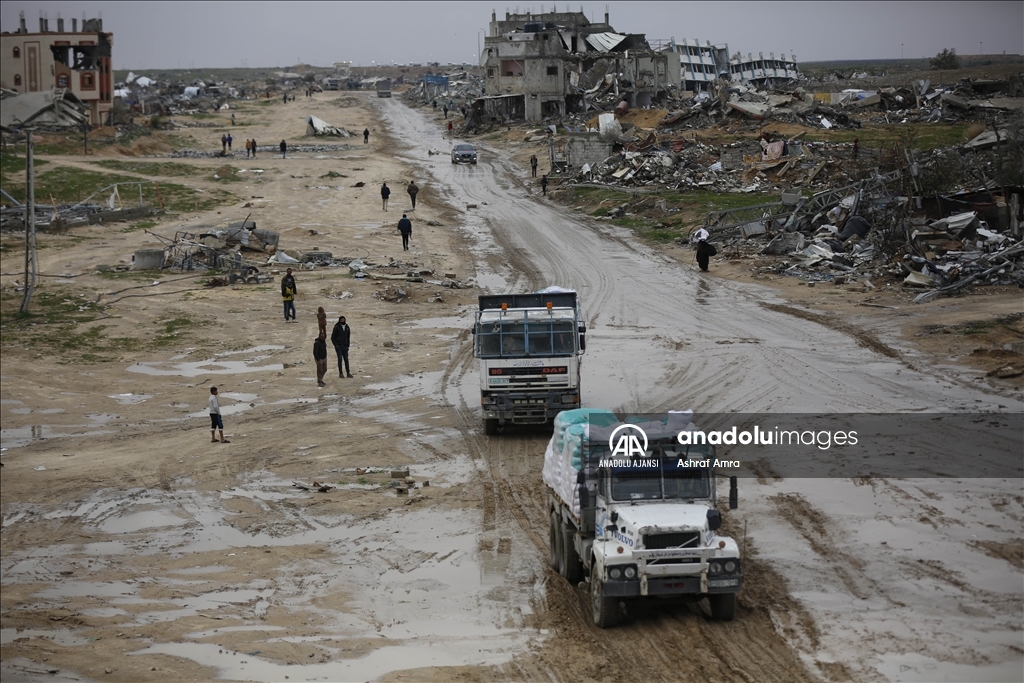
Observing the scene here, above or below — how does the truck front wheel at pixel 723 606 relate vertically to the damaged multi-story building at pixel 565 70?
below

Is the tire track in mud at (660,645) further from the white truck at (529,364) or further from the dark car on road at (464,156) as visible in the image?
the dark car on road at (464,156)

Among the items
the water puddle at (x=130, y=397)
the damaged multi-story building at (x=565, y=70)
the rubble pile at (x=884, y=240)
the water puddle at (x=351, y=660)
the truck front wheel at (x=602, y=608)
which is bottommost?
the water puddle at (x=351, y=660)

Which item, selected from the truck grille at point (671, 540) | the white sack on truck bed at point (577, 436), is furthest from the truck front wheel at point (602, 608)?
the white sack on truck bed at point (577, 436)

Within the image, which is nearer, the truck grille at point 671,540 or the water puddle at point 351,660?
the truck grille at point 671,540

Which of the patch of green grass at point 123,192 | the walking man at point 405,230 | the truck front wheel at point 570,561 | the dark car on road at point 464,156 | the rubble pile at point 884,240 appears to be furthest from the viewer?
the dark car on road at point 464,156

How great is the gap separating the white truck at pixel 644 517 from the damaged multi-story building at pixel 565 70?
80526 mm

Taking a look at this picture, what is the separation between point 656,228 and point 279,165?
3333 centimetres

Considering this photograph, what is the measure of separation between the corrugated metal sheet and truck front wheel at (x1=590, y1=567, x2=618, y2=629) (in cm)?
9013

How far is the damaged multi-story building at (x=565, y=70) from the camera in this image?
93.5m

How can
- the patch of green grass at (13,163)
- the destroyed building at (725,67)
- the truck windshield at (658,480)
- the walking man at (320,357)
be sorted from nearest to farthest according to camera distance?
the truck windshield at (658,480)
the walking man at (320,357)
the patch of green grass at (13,163)
the destroyed building at (725,67)

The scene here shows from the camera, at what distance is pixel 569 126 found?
8719 centimetres

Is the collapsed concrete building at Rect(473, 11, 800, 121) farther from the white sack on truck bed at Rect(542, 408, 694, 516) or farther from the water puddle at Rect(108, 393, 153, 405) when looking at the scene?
the white sack on truck bed at Rect(542, 408, 694, 516)

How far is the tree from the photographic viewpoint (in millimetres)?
106000

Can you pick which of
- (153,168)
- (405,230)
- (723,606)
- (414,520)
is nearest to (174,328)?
(405,230)
